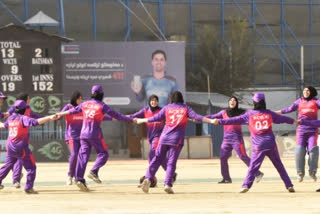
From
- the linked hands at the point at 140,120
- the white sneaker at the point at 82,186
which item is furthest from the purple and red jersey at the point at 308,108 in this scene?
the white sneaker at the point at 82,186

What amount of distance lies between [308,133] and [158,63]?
26872 mm

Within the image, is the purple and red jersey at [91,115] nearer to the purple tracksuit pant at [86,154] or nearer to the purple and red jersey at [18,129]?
the purple tracksuit pant at [86,154]

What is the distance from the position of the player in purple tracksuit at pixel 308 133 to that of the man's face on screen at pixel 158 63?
26.5 metres

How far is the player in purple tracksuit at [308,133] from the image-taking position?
76.2ft

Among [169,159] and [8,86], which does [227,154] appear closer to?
[169,159]

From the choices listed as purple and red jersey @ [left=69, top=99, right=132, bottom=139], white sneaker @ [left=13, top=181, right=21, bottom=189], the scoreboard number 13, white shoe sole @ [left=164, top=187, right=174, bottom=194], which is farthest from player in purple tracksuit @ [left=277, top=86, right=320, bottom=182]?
the scoreboard number 13

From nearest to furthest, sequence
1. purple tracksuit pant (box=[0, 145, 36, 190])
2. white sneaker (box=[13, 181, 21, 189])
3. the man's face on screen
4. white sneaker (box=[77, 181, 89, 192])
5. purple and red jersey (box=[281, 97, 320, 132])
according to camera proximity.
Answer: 1. purple tracksuit pant (box=[0, 145, 36, 190])
2. white sneaker (box=[77, 181, 89, 192])
3. white sneaker (box=[13, 181, 21, 189])
4. purple and red jersey (box=[281, 97, 320, 132])
5. the man's face on screen

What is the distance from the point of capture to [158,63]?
49.9 metres

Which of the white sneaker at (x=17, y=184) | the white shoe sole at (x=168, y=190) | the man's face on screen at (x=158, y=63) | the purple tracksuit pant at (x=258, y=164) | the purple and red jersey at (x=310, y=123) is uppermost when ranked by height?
the man's face on screen at (x=158, y=63)

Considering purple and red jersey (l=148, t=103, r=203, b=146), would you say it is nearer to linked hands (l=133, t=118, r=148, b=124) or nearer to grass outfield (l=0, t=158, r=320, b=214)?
linked hands (l=133, t=118, r=148, b=124)

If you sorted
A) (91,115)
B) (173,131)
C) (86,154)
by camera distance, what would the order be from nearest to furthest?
(173,131)
(86,154)
(91,115)

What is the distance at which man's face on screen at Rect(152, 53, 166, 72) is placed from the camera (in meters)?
49.8

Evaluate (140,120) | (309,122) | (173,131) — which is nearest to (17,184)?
(140,120)

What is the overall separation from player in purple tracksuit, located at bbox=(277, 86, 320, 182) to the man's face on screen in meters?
26.5
